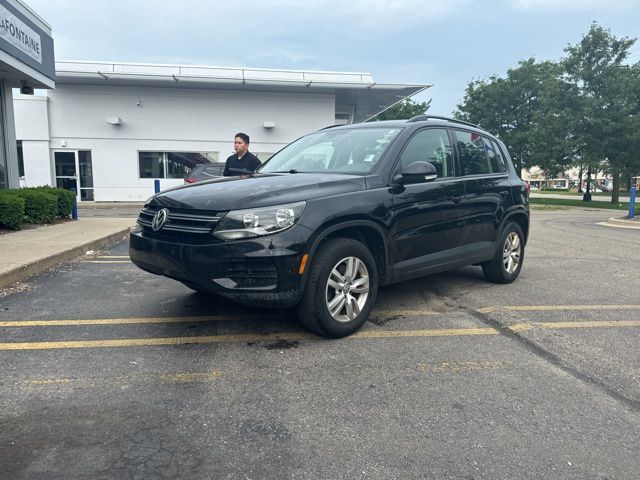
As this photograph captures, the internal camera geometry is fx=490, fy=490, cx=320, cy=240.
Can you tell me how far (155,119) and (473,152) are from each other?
19.4 meters

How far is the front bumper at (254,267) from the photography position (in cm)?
351

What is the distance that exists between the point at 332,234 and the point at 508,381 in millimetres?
1669

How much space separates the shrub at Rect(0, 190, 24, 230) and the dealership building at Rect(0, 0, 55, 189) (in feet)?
10.3

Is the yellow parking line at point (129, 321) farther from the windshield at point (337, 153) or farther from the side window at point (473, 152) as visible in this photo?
the side window at point (473, 152)

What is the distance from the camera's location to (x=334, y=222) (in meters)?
3.87

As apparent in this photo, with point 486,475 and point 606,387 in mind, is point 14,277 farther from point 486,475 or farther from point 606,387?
point 606,387

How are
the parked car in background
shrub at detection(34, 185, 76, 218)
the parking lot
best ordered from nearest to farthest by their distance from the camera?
the parking lot
shrub at detection(34, 185, 76, 218)
the parked car in background

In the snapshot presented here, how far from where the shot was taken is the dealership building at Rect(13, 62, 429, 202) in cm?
2134

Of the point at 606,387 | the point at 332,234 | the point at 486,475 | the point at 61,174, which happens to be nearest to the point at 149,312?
the point at 332,234

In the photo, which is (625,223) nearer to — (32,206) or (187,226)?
(187,226)

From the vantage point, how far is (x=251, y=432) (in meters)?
2.62

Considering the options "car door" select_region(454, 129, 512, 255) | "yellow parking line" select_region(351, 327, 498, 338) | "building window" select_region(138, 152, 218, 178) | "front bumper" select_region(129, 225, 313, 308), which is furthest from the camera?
"building window" select_region(138, 152, 218, 178)

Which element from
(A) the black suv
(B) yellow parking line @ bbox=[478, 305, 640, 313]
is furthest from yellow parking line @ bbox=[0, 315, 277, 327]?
(B) yellow parking line @ bbox=[478, 305, 640, 313]

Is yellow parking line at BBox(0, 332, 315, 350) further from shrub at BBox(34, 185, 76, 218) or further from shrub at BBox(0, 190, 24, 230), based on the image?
shrub at BBox(34, 185, 76, 218)
